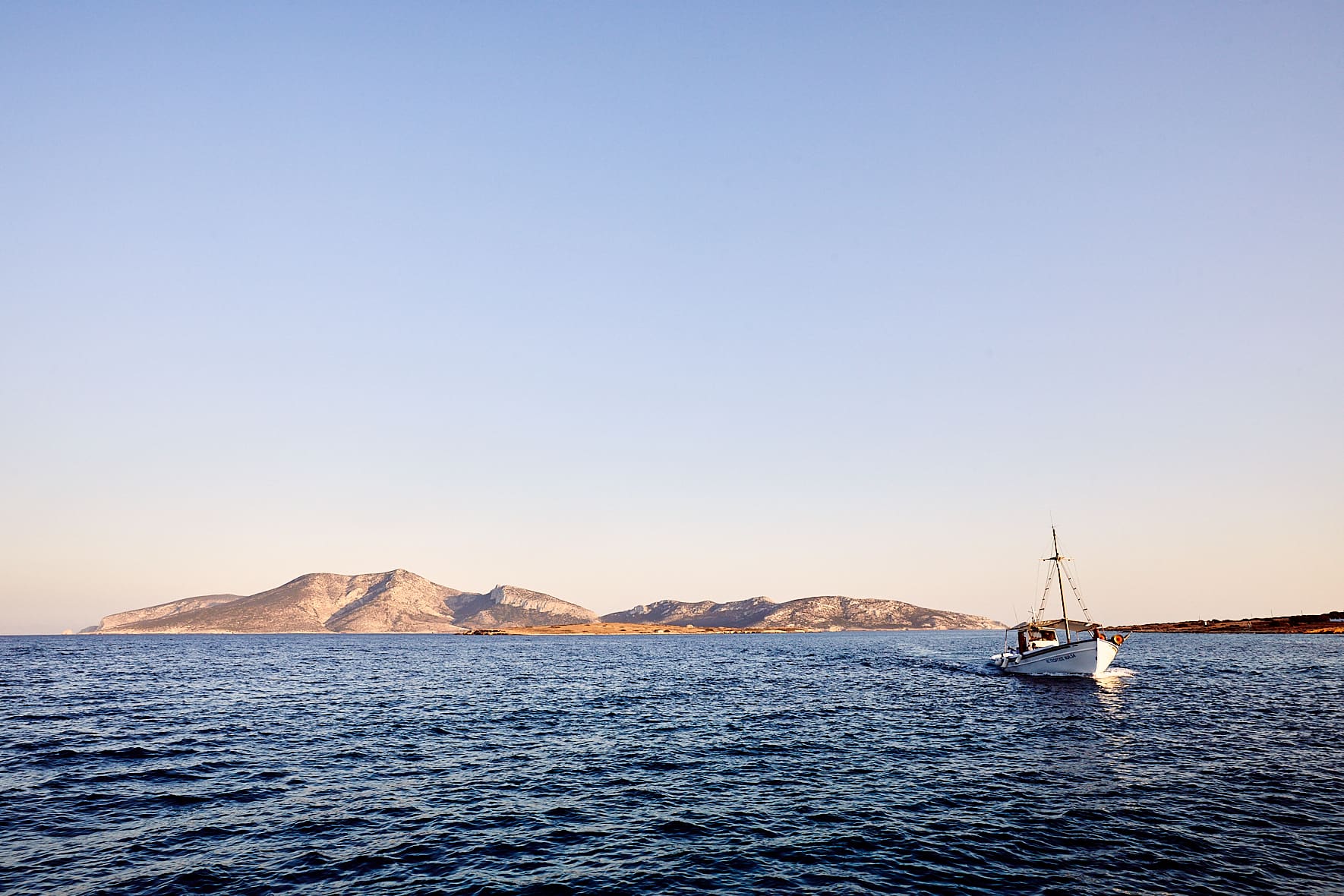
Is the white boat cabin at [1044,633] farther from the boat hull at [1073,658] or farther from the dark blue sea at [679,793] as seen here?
the dark blue sea at [679,793]

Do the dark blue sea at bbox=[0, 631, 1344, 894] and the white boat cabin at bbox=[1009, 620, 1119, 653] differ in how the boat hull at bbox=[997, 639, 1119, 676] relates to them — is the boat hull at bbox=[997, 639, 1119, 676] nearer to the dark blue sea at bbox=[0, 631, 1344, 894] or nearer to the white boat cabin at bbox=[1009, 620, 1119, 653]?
the white boat cabin at bbox=[1009, 620, 1119, 653]

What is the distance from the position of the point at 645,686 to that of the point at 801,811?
47.0 m

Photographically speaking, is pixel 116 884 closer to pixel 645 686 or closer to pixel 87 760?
pixel 87 760

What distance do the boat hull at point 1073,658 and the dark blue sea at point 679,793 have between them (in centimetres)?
1122

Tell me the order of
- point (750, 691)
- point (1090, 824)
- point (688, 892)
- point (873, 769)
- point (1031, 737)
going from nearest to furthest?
point (688, 892)
point (1090, 824)
point (873, 769)
point (1031, 737)
point (750, 691)

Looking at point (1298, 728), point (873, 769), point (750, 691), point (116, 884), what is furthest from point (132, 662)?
point (1298, 728)

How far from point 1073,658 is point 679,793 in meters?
61.2

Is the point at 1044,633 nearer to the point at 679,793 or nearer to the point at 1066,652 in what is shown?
the point at 1066,652

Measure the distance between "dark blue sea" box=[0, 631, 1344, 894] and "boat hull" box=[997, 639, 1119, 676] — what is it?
11215 millimetres

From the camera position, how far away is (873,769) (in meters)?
31.2

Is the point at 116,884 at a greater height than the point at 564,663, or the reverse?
the point at 116,884

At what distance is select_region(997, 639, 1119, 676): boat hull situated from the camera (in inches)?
2714

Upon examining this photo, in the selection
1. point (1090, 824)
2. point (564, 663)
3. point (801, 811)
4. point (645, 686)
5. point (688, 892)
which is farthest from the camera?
point (564, 663)

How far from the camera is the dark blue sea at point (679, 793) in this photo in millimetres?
19156
